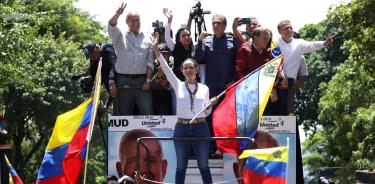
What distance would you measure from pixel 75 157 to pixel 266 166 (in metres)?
2.47

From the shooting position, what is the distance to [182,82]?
13.5 meters

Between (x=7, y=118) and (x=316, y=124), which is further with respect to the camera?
(x=316, y=124)

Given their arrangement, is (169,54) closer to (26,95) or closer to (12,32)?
(12,32)

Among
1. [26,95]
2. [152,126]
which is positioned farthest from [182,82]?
[26,95]

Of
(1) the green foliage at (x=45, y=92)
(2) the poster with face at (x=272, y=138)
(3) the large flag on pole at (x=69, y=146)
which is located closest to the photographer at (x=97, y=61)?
(3) the large flag on pole at (x=69, y=146)

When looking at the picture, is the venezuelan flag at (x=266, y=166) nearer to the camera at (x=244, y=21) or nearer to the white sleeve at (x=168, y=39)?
the white sleeve at (x=168, y=39)

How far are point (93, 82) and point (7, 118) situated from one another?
29.5m

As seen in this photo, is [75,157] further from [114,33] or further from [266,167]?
[266,167]

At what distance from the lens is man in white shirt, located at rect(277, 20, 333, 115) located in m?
14.4

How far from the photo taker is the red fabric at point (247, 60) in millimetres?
14320

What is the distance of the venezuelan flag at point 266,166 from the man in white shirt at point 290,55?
183 cm

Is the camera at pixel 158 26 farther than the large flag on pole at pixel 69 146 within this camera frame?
Yes

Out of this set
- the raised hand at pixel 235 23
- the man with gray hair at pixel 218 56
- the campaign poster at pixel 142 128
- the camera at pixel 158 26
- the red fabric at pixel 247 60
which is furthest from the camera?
the camera at pixel 158 26

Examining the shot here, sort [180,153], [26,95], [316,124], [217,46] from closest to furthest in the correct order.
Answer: [180,153], [217,46], [26,95], [316,124]
